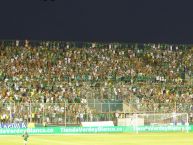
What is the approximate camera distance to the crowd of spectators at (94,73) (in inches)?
2283

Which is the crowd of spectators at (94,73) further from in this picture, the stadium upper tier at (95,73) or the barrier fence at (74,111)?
the barrier fence at (74,111)

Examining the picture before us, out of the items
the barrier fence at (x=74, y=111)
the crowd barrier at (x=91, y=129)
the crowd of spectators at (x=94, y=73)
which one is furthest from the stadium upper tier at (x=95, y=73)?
the crowd barrier at (x=91, y=129)

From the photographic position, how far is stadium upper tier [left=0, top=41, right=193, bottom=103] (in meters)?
58.4

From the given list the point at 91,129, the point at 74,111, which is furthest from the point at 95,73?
the point at 74,111

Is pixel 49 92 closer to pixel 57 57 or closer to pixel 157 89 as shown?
pixel 57 57

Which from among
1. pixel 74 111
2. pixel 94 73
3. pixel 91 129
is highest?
pixel 94 73

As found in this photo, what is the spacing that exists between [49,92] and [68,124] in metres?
6.49

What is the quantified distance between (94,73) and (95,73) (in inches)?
5.1

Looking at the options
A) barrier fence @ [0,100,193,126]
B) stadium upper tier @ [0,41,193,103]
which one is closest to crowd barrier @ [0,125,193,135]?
barrier fence @ [0,100,193,126]

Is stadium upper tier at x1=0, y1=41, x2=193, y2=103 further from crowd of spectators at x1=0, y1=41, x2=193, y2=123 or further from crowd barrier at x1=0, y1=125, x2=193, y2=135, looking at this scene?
crowd barrier at x1=0, y1=125, x2=193, y2=135

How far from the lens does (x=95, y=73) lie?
64.9 m

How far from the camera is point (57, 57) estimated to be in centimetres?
6625

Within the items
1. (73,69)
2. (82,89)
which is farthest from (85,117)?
(73,69)

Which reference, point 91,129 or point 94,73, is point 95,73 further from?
point 91,129
